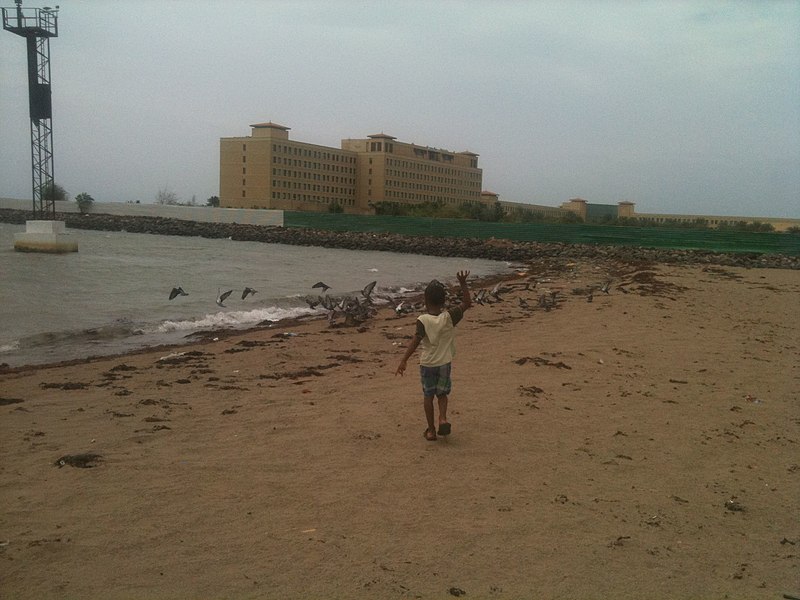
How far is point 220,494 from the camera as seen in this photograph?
3924 mm

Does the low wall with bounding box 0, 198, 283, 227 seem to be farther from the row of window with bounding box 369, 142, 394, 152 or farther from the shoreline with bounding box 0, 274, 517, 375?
the shoreline with bounding box 0, 274, 517, 375

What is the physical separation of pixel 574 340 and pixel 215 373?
15.5 ft

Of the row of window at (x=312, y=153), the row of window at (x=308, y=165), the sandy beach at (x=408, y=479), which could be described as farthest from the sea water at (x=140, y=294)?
the row of window at (x=312, y=153)

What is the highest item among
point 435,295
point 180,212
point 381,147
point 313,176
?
point 381,147

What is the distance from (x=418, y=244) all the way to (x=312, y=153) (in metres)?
56.3

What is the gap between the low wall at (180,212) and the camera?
66.9 metres

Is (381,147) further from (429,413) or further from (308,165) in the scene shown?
(429,413)

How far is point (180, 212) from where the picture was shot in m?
74.7

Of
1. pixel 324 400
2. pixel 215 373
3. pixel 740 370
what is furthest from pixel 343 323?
pixel 740 370

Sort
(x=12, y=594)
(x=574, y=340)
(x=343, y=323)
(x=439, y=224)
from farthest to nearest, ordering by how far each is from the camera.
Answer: (x=439, y=224) → (x=343, y=323) → (x=574, y=340) → (x=12, y=594)

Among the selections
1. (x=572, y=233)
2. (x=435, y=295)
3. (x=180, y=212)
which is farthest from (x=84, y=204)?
(x=435, y=295)

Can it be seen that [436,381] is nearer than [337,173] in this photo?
Yes

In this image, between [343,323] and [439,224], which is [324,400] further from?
[439,224]

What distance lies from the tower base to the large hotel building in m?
60.2
